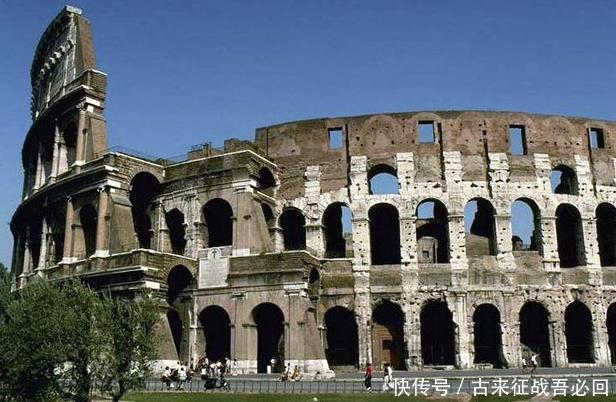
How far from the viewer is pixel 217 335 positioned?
105 ft

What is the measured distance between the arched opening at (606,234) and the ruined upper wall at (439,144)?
1.91 metres

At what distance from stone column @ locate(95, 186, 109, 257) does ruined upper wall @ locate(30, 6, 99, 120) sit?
9009mm

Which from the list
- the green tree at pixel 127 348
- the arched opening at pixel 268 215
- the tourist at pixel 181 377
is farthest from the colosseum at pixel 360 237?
the green tree at pixel 127 348

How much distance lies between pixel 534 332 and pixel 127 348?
22898 millimetres

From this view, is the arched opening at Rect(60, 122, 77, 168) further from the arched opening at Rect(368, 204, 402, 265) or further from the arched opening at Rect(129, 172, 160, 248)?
the arched opening at Rect(368, 204, 402, 265)

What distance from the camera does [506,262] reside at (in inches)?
1231

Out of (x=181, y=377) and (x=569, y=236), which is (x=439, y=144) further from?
(x=181, y=377)

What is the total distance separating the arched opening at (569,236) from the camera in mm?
32656

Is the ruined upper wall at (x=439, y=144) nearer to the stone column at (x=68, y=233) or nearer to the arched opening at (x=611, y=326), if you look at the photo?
the arched opening at (x=611, y=326)

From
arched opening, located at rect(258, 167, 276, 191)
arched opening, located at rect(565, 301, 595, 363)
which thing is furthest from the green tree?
arched opening, located at rect(565, 301, 595, 363)

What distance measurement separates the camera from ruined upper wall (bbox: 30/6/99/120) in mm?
37812

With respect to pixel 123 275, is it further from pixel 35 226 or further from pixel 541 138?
pixel 541 138

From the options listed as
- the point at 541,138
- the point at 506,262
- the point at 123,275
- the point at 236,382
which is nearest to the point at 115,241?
the point at 123,275

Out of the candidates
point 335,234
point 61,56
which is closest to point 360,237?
point 335,234
